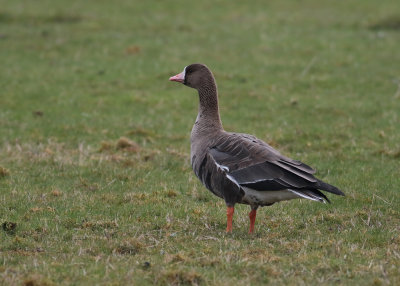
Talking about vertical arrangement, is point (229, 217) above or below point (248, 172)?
below

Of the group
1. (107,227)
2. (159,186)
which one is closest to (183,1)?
(159,186)

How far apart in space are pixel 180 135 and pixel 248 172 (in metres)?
6.99

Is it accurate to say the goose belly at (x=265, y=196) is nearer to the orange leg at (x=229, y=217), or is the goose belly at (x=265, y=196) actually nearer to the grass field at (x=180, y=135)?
the orange leg at (x=229, y=217)

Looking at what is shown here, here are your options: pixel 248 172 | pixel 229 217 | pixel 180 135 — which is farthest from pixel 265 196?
pixel 180 135

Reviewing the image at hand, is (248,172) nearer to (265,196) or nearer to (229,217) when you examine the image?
(265,196)

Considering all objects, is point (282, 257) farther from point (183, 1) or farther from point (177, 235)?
point (183, 1)

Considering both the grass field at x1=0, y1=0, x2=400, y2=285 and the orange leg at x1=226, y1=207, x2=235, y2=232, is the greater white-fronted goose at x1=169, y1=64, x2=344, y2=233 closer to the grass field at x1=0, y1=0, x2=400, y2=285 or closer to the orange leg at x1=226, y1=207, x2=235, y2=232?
the orange leg at x1=226, y1=207, x2=235, y2=232

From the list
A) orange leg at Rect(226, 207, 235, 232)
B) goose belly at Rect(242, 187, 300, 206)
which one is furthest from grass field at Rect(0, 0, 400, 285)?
goose belly at Rect(242, 187, 300, 206)

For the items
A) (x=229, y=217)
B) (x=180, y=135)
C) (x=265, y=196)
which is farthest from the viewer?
(x=180, y=135)

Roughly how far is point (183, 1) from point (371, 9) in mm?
9448

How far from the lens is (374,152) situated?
12.8 metres

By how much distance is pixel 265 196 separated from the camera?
7.85 meters

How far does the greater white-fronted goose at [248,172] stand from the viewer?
24.6ft

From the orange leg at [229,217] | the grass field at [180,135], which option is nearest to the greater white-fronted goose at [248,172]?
the orange leg at [229,217]
